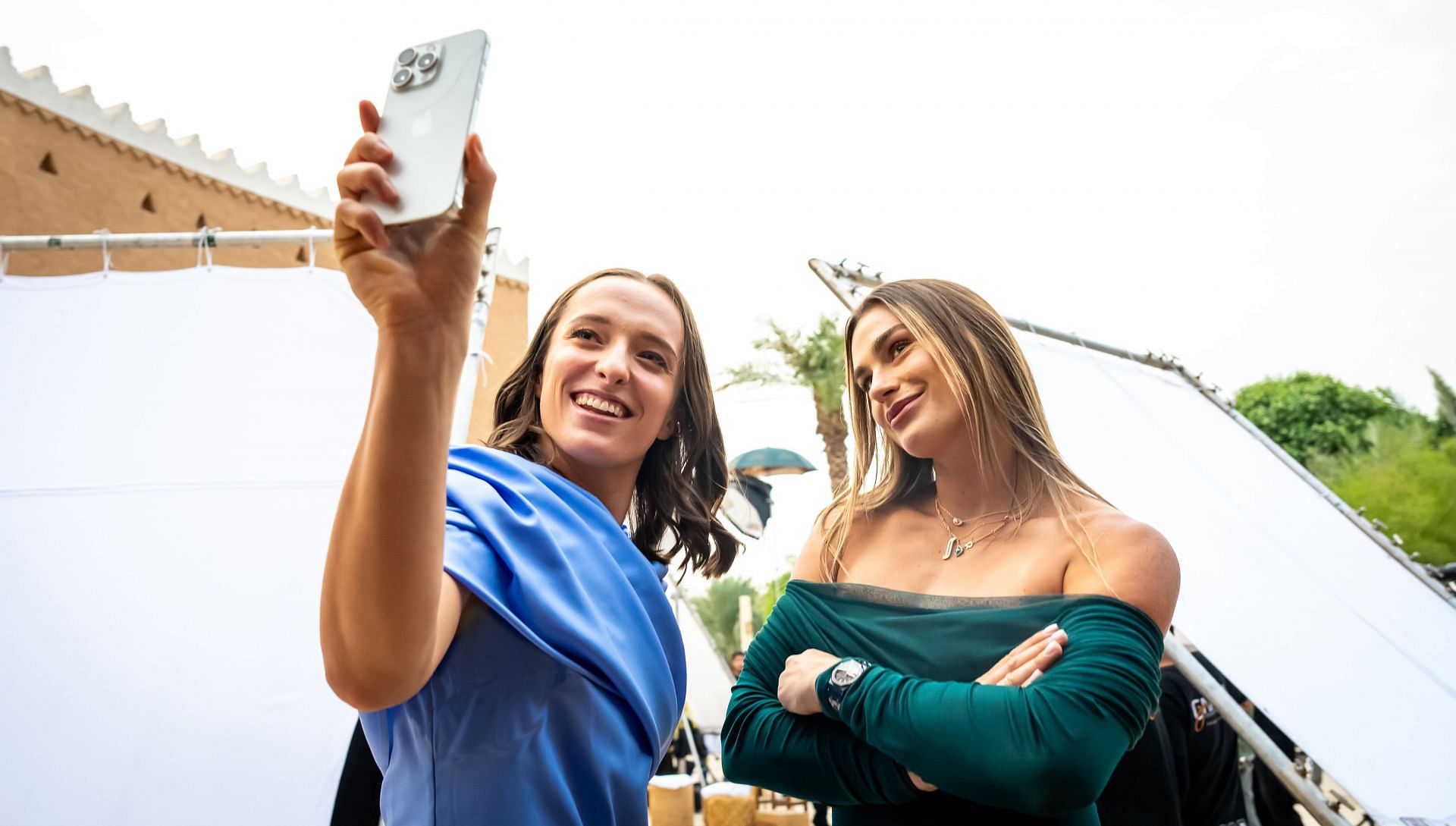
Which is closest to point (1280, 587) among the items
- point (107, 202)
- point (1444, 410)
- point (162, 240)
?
point (162, 240)

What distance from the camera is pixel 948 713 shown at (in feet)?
Answer: 4.29

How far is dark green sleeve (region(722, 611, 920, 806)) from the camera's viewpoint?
4.66 feet

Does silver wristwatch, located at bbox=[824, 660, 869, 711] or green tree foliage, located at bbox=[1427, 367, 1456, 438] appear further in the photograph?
green tree foliage, located at bbox=[1427, 367, 1456, 438]

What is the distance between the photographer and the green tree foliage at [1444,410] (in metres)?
31.4

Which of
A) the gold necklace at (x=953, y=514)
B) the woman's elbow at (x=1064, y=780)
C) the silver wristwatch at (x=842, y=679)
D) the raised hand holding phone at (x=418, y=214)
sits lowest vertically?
the woman's elbow at (x=1064, y=780)

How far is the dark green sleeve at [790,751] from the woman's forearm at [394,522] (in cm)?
83

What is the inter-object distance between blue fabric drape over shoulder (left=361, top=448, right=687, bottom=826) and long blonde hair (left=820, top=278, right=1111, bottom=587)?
0.72m

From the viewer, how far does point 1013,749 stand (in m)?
1.25

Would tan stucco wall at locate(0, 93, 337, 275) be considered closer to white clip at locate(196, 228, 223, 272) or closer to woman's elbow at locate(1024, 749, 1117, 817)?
white clip at locate(196, 228, 223, 272)

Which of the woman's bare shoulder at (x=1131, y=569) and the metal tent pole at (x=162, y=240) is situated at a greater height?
the metal tent pole at (x=162, y=240)

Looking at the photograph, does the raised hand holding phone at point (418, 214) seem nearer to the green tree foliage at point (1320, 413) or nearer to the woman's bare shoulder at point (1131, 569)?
the woman's bare shoulder at point (1131, 569)

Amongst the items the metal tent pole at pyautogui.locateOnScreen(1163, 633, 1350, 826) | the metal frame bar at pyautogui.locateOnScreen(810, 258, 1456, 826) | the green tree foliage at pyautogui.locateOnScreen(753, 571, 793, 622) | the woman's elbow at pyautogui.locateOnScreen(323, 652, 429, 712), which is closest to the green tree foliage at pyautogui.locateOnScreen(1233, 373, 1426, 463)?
the green tree foliage at pyautogui.locateOnScreen(753, 571, 793, 622)

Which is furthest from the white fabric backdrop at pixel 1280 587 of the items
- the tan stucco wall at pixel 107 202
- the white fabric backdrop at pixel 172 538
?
the tan stucco wall at pixel 107 202

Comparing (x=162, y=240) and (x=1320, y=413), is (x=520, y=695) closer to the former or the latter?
(x=162, y=240)
